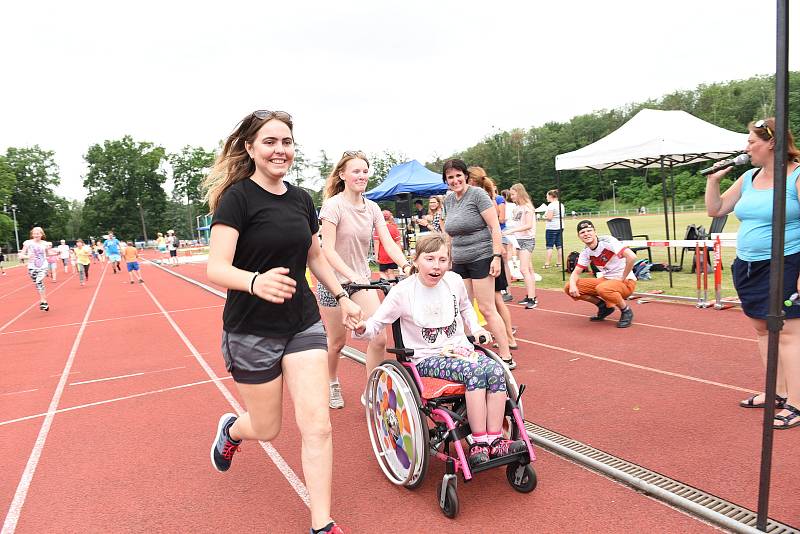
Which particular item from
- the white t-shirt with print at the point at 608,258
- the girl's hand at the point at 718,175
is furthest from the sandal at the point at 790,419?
the white t-shirt with print at the point at 608,258

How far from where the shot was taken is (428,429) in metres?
2.92

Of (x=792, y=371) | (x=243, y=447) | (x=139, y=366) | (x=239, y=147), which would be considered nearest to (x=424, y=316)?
A: (x=239, y=147)

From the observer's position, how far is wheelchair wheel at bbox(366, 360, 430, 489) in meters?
2.89

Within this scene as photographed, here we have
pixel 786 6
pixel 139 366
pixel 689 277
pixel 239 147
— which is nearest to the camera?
pixel 786 6

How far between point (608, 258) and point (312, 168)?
270ft

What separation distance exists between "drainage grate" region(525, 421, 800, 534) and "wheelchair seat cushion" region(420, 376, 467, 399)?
3.22 feet

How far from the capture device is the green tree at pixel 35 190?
258ft

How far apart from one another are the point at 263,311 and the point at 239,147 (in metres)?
0.84

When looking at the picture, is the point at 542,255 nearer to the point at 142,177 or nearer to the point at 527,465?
the point at 527,465

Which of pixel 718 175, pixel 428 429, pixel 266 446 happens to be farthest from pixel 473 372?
pixel 718 175

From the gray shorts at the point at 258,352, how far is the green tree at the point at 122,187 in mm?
82363

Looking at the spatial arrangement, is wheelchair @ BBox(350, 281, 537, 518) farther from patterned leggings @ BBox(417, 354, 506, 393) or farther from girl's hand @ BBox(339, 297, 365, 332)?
girl's hand @ BBox(339, 297, 365, 332)

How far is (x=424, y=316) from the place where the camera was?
3.37 metres

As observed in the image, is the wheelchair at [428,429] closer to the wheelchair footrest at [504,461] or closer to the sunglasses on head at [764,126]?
the wheelchair footrest at [504,461]
